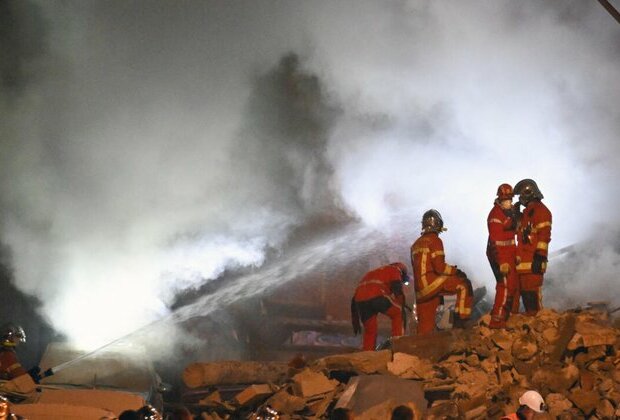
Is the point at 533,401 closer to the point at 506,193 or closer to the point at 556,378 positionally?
the point at 556,378

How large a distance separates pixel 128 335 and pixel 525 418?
1145 centimetres

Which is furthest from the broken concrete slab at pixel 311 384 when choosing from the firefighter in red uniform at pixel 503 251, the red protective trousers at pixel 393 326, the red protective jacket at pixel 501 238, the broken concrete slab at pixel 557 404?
the red protective jacket at pixel 501 238

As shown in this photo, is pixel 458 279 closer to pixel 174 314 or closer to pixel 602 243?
pixel 602 243

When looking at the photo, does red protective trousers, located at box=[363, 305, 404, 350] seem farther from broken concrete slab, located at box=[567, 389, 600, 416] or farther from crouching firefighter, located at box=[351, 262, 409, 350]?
broken concrete slab, located at box=[567, 389, 600, 416]

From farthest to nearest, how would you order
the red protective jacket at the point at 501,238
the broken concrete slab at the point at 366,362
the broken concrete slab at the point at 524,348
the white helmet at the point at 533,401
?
the red protective jacket at the point at 501,238 → the broken concrete slab at the point at 366,362 → the broken concrete slab at the point at 524,348 → the white helmet at the point at 533,401

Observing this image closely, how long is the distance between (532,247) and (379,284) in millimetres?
2297

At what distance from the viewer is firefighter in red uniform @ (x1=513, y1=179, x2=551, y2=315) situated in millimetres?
8305

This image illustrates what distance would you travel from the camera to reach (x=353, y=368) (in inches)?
307

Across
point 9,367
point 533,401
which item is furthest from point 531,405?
point 9,367

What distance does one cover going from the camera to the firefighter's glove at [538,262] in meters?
8.24

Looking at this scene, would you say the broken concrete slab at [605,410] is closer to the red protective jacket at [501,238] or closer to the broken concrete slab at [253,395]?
the red protective jacket at [501,238]

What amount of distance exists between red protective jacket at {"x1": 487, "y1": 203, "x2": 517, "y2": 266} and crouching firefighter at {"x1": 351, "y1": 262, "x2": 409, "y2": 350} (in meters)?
1.52

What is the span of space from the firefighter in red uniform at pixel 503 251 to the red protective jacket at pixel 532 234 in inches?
4.0

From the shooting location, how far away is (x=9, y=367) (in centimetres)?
872
